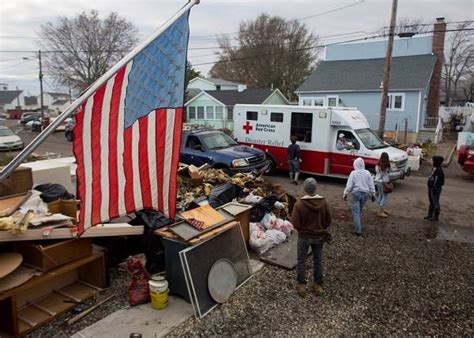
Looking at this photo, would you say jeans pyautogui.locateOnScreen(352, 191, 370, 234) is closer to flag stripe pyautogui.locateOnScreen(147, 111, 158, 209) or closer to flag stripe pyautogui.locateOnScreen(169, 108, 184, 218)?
flag stripe pyautogui.locateOnScreen(169, 108, 184, 218)

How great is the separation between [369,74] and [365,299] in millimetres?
27059

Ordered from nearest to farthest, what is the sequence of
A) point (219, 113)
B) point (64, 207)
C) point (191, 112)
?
point (64, 207) → point (219, 113) → point (191, 112)

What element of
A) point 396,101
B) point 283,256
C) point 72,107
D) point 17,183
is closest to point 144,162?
point 72,107

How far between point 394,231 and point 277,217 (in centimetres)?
260

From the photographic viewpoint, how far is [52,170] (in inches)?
298

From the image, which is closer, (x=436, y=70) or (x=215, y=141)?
(x=215, y=141)

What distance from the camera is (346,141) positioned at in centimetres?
1248

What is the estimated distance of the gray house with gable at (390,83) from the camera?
85.4ft

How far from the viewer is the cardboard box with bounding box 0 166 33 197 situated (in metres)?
6.13

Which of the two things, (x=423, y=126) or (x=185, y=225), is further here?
(x=423, y=126)

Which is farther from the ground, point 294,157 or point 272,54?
point 272,54

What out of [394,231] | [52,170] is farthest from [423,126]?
[52,170]

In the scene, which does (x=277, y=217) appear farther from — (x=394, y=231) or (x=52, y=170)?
(x=52, y=170)

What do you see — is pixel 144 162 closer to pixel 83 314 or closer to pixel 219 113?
pixel 83 314
